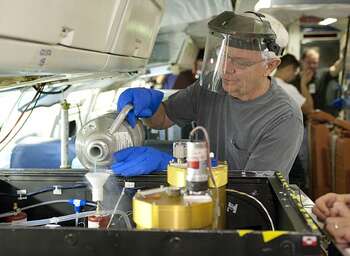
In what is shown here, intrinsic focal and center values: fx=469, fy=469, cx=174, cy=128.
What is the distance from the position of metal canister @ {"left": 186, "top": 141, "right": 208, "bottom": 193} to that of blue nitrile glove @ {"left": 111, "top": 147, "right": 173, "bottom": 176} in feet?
1.57

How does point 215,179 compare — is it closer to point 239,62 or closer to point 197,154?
point 197,154

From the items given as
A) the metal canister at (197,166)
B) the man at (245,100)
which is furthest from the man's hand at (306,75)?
the metal canister at (197,166)

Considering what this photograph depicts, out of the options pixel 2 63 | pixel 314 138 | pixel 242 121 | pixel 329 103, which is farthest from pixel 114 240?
pixel 329 103

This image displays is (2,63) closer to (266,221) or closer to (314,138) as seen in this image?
(266,221)

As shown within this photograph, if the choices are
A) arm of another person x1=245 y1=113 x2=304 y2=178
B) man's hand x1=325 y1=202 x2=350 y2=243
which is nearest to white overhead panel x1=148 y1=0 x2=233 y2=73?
arm of another person x1=245 y1=113 x2=304 y2=178

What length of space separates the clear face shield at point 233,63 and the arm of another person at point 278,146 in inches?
8.9

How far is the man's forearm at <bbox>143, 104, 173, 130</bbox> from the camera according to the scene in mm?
2326

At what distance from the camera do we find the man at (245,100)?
188 centimetres

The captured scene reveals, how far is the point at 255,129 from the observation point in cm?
201

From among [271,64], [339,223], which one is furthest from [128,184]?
[271,64]

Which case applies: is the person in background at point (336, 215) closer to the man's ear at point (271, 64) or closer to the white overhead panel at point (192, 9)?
the man's ear at point (271, 64)

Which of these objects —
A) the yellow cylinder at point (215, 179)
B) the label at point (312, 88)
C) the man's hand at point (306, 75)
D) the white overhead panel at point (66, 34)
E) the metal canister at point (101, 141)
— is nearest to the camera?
the white overhead panel at point (66, 34)

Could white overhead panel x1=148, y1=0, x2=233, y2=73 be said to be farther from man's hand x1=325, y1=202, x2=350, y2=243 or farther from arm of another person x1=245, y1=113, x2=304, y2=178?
man's hand x1=325, y1=202, x2=350, y2=243

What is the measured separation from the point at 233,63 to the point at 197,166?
1.05 m
